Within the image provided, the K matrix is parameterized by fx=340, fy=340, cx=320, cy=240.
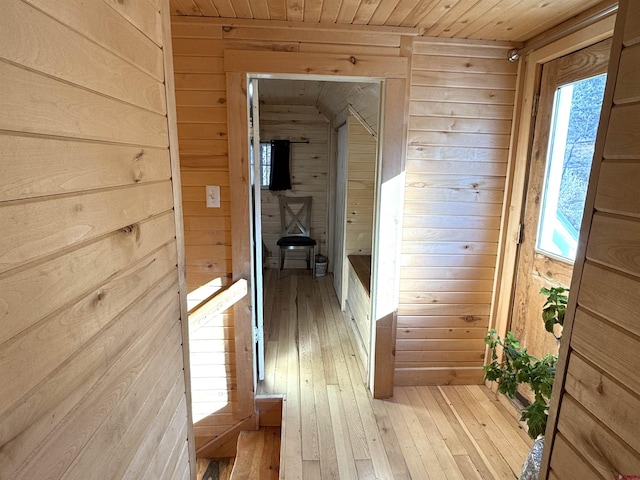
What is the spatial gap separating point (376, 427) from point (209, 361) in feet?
3.65

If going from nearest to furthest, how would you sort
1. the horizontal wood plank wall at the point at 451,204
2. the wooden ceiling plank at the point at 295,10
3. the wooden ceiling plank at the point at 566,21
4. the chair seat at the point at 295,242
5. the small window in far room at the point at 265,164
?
the wooden ceiling plank at the point at 566,21
the wooden ceiling plank at the point at 295,10
the horizontal wood plank wall at the point at 451,204
the chair seat at the point at 295,242
the small window in far room at the point at 265,164

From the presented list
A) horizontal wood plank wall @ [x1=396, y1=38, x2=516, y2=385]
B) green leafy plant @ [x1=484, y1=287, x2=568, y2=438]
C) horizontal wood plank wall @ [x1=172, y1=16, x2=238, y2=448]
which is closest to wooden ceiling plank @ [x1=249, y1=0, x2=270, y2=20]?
horizontal wood plank wall @ [x1=172, y1=16, x2=238, y2=448]

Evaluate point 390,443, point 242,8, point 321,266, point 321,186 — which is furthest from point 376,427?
point 321,186

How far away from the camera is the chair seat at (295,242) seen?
4734 mm

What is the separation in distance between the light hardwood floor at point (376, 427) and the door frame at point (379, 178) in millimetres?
213

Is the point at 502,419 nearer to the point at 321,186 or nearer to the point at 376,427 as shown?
the point at 376,427

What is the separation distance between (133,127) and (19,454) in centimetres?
69

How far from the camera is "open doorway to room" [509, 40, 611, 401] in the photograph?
66.2 inches

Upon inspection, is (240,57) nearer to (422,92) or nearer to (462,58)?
(422,92)

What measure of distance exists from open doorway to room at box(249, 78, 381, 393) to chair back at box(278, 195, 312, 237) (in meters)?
0.11

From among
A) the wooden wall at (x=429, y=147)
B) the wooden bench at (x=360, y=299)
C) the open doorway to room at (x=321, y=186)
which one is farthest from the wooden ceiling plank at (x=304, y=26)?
the wooden bench at (x=360, y=299)

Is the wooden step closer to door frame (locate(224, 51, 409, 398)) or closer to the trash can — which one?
door frame (locate(224, 51, 409, 398))

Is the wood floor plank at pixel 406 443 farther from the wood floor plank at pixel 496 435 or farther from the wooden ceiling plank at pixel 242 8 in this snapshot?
the wooden ceiling plank at pixel 242 8

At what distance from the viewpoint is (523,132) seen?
204cm
